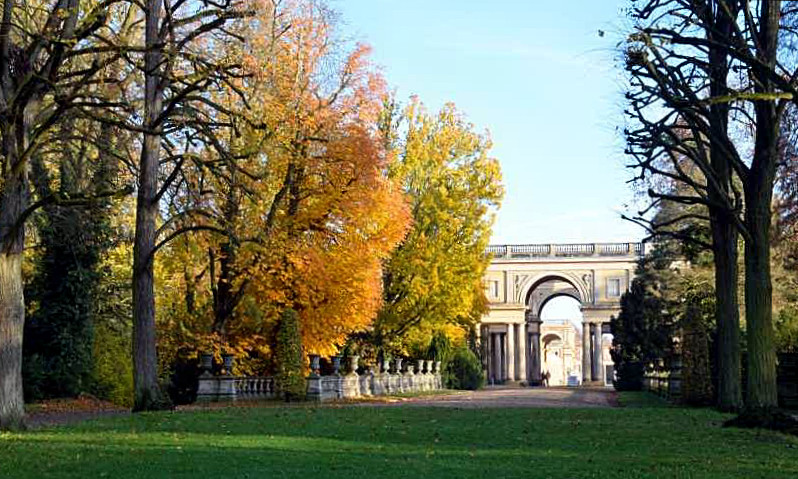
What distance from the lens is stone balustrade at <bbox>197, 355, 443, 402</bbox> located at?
95.9ft

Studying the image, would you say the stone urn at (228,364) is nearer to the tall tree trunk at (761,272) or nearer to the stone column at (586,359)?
the tall tree trunk at (761,272)

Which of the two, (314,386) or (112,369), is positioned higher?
(112,369)

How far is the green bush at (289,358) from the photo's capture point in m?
29.5

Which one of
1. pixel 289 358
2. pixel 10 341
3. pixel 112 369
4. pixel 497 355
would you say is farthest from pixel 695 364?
pixel 497 355

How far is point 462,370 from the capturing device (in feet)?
172

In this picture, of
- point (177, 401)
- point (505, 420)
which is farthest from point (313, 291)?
point (505, 420)

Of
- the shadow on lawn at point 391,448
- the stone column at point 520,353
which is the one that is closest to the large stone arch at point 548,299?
the stone column at point 520,353

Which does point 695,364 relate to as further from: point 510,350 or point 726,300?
point 510,350

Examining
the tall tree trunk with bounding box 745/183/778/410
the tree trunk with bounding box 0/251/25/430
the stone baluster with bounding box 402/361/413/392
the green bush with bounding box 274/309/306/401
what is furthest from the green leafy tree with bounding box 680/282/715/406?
the tree trunk with bounding box 0/251/25/430

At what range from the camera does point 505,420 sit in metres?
19.4

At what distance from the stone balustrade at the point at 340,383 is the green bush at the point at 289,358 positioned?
576mm

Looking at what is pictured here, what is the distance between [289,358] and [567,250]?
60047 mm

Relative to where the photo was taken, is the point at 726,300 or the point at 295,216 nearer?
the point at 726,300

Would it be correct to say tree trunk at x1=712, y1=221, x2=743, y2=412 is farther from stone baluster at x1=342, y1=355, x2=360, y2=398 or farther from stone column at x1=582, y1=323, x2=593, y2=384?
stone column at x1=582, y1=323, x2=593, y2=384
